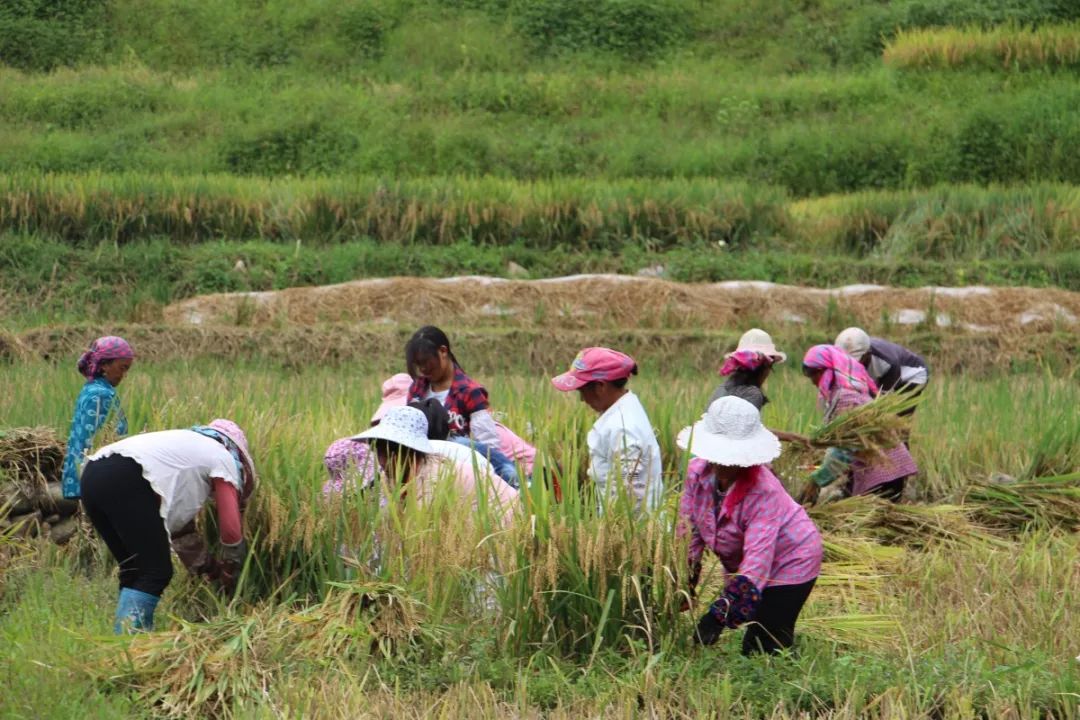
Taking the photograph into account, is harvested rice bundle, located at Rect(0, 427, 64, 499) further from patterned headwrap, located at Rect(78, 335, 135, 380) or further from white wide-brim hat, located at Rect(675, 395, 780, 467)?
white wide-brim hat, located at Rect(675, 395, 780, 467)

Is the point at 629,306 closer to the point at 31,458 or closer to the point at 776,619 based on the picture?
the point at 31,458

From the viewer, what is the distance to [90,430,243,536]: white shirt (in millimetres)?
5332

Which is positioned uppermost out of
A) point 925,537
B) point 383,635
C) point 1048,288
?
point 383,635

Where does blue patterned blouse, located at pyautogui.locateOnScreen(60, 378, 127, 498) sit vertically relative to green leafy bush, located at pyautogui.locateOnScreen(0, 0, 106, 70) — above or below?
Result: below

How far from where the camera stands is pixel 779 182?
67.6 ft

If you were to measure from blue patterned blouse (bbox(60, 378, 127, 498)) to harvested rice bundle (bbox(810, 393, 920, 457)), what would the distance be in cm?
333

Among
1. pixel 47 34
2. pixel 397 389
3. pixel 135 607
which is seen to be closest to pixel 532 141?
pixel 47 34

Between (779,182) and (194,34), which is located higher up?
(194,34)

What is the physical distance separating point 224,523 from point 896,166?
55.6ft

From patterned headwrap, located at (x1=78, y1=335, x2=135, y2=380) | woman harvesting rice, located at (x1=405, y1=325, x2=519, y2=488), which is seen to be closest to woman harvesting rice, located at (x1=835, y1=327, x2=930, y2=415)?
woman harvesting rice, located at (x1=405, y1=325, x2=519, y2=488)

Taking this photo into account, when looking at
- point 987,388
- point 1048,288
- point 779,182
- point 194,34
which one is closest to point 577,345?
point 987,388

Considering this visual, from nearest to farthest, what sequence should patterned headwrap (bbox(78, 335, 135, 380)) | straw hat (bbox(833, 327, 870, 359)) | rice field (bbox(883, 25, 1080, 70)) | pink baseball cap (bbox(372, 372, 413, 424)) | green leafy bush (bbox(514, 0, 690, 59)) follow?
patterned headwrap (bbox(78, 335, 135, 380)), pink baseball cap (bbox(372, 372, 413, 424)), straw hat (bbox(833, 327, 870, 359)), rice field (bbox(883, 25, 1080, 70)), green leafy bush (bbox(514, 0, 690, 59))

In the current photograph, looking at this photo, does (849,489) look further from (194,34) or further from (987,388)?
(194,34)

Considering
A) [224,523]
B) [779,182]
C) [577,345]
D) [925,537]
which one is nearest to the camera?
[224,523]
